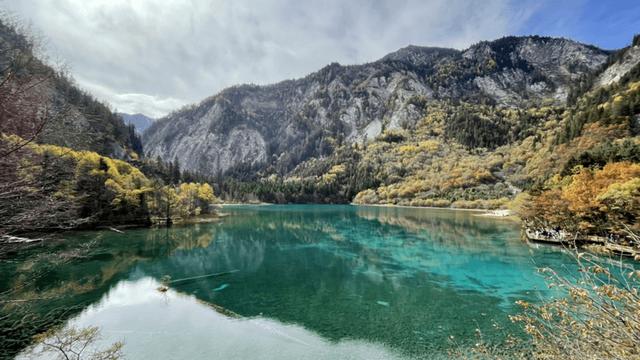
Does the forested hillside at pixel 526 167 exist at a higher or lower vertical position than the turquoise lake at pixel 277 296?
higher

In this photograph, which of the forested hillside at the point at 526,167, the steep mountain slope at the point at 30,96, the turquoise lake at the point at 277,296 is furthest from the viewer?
the forested hillside at the point at 526,167

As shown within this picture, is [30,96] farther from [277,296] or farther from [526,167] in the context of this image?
[526,167]

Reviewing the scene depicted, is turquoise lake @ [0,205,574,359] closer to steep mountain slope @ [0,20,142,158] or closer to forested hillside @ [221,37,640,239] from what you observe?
steep mountain slope @ [0,20,142,158]

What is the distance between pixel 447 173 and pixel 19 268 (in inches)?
5491

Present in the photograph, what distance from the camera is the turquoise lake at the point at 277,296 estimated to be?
14242 mm

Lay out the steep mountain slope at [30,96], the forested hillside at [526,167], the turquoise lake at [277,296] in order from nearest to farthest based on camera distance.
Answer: the steep mountain slope at [30,96] < the turquoise lake at [277,296] < the forested hillside at [526,167]

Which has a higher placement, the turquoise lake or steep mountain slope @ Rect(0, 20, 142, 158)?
steep mountain slope @ Rect(0, 20, 142, 158)

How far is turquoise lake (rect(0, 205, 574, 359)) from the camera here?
1424 cm

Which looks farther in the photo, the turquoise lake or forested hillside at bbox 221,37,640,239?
forested hillside at bbox 221,37,640,239

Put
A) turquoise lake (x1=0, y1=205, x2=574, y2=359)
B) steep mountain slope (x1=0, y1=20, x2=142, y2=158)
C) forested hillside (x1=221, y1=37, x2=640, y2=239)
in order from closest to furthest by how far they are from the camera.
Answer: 1. steep mountain slope (x1=0, y1=20, x2=142, y2=158)
2. turquoise lake (x1=0, y1=205, x2=574, y2=359)
3. forested hillside (x1=221, y1=37, x2=640, y2=239)

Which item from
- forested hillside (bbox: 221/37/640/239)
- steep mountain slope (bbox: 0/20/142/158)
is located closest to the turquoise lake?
steep mountain slope (bbox: 0/20/142/158)

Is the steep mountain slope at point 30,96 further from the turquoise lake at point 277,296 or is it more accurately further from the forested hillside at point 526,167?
the forested hillside at point 526,167

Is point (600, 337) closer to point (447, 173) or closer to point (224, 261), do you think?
point (224, 261)

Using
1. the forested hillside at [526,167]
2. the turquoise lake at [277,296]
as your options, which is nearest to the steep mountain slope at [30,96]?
the turquoise lake at [277,296]
